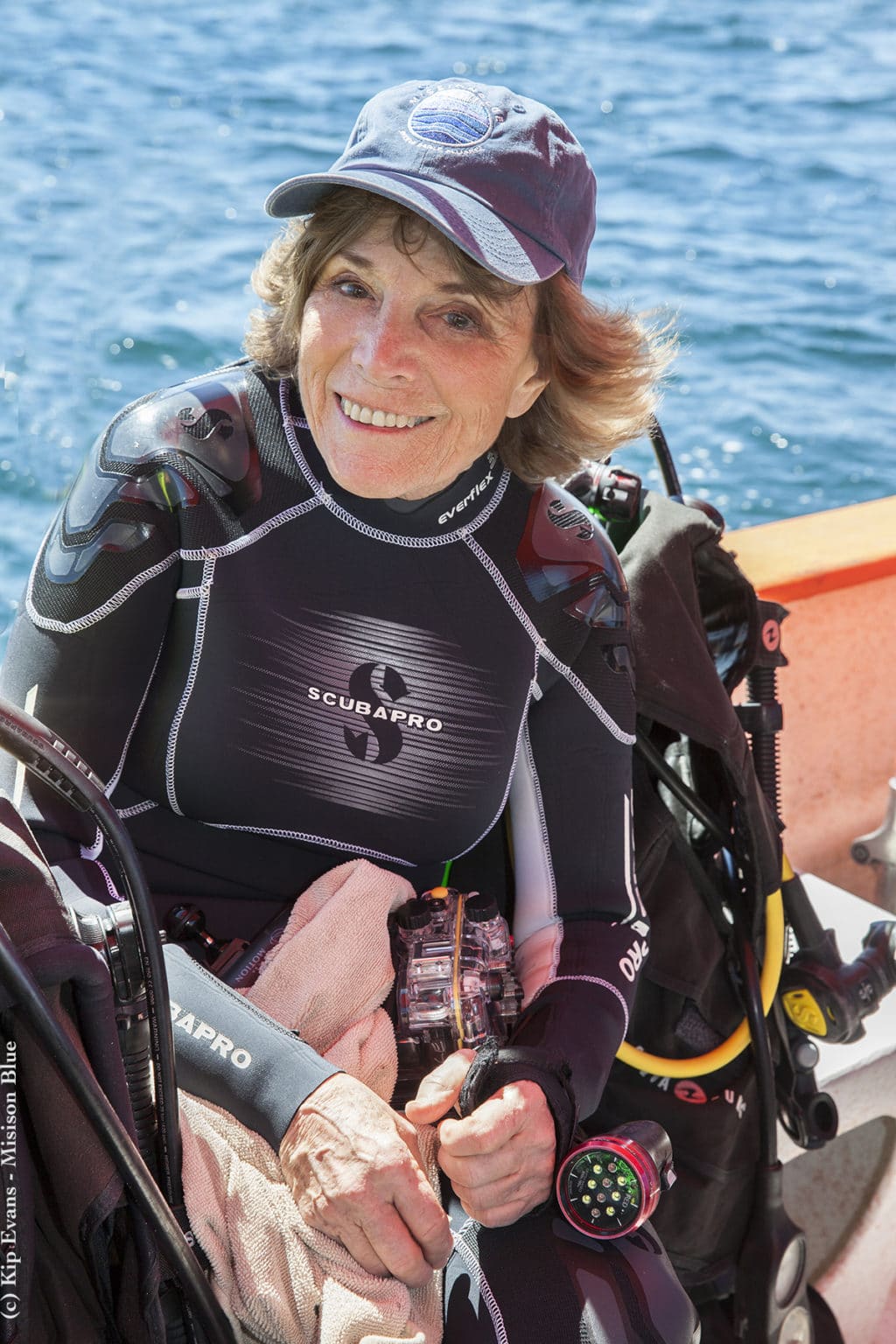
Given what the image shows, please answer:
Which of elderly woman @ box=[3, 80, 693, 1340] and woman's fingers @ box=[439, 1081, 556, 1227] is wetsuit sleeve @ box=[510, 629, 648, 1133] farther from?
woman's fingers @ box=[439, 1081, 556, 1227]

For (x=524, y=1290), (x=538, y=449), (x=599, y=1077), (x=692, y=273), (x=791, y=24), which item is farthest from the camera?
(x=791, y=24)

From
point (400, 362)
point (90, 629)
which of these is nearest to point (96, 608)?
point (90, 629)

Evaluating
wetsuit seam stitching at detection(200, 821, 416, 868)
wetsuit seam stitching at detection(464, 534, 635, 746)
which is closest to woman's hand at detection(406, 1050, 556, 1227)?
wetsuit seam stitching at detection(200, 821, 416, 868)

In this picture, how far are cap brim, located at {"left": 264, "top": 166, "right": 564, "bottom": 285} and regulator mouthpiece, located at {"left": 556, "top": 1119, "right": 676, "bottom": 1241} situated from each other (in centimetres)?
73

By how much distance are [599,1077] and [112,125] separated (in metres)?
8.78

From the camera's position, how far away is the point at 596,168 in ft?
29.6

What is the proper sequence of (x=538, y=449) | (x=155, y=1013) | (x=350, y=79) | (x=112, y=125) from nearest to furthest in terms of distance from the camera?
(x=155, y=1013), (x=538, y=449), (x=112, y=125), (x=350, y=79)

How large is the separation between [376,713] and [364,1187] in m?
0.46

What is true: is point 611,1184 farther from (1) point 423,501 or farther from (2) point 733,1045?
(1) point 423,501

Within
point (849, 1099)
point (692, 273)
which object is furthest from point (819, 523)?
point (692, 273)

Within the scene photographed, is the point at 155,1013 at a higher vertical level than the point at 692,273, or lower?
higher

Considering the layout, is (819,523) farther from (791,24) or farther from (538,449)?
(791,24)

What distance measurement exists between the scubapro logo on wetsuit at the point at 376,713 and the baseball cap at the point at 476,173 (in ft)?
1.29

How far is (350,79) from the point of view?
10.1m
